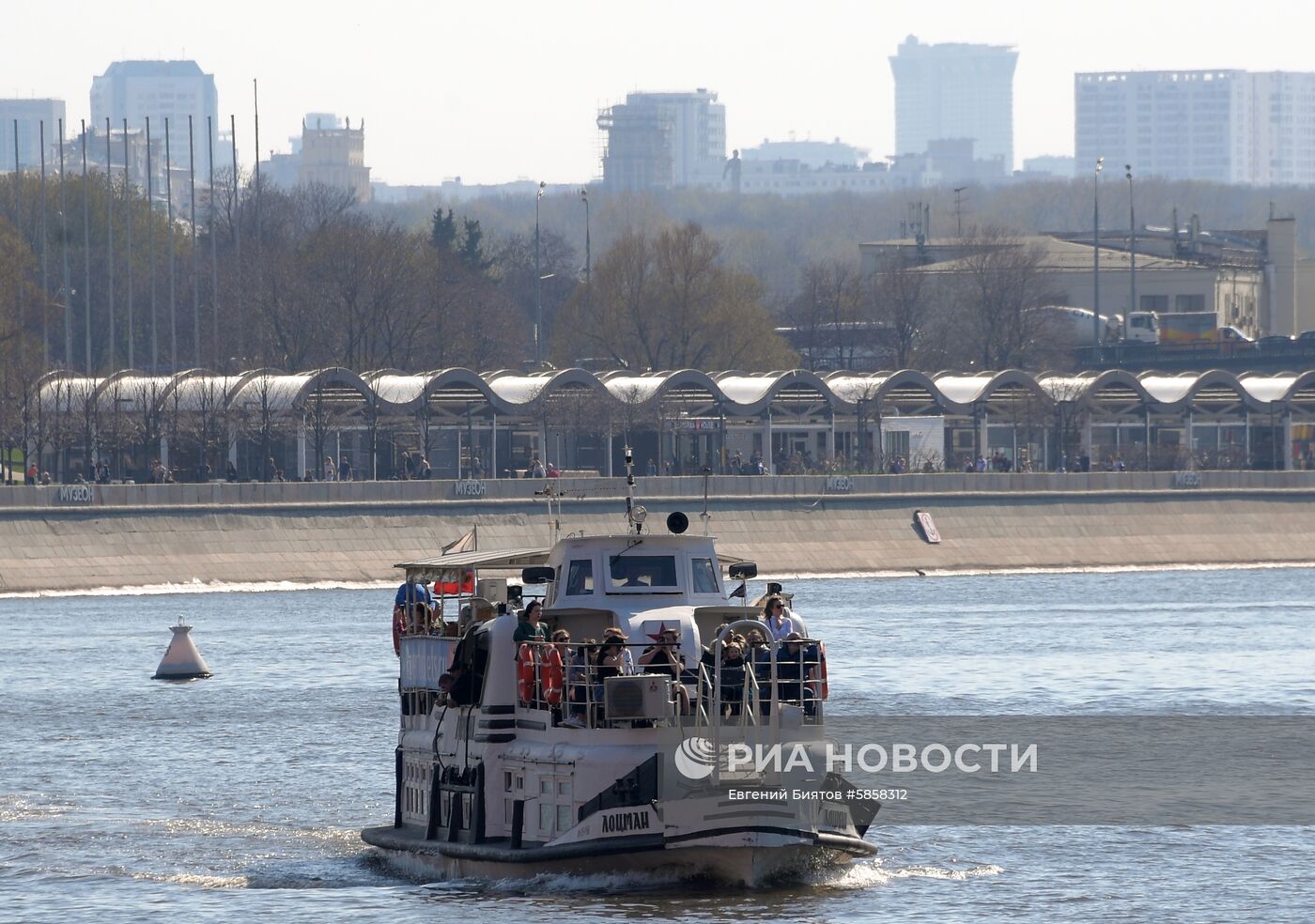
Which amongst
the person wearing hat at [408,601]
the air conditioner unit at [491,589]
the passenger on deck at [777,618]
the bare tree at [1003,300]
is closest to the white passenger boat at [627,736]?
the passenger on deck at [777,618]

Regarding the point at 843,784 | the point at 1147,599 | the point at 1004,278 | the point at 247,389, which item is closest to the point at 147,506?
the point at 247,389

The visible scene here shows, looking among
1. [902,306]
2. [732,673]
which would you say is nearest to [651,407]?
[902,306]

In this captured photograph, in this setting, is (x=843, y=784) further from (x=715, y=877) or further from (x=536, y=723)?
(x=536, y=723)

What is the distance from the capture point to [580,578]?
34781mm

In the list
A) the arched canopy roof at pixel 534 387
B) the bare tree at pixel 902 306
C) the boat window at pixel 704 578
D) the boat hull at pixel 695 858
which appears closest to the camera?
the boat hull at pixel 695 858

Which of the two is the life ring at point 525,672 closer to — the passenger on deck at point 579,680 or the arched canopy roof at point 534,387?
the passenger on deck at point 579,680

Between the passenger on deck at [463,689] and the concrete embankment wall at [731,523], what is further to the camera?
the concrete embankment wall at [731,523]

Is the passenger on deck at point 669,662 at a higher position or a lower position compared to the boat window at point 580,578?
lower

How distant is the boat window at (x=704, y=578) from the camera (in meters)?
34.7

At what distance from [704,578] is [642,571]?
0.87m

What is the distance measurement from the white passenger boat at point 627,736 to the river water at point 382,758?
619 mm

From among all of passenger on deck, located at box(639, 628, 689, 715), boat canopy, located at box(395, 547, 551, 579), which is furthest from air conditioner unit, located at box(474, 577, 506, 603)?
passenger on deck, located at box(639, 628, 689, 715)

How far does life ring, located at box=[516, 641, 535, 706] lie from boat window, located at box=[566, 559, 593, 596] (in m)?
2.14

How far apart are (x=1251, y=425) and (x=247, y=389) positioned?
5414 centimetres
